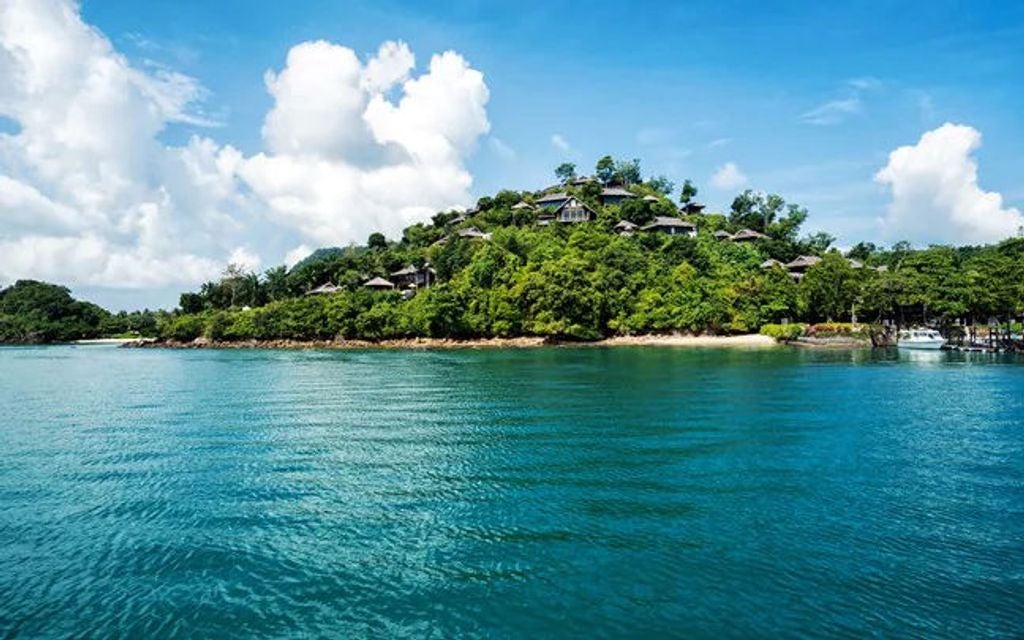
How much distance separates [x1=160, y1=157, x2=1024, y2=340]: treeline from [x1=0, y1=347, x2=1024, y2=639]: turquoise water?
2146 inches

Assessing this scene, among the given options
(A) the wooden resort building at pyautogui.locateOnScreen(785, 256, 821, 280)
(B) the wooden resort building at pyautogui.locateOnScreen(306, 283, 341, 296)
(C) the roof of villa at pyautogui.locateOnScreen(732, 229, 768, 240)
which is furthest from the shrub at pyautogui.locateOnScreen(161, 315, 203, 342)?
(A) the wooden resort building at pyautogui.locateOnScreen(785, 256, 821, 280)

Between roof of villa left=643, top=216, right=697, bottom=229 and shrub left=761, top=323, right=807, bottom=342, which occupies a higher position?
roof of villa left=643, top=216, right=697, bottom=229

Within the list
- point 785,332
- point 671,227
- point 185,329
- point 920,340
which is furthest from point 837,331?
point 185,329

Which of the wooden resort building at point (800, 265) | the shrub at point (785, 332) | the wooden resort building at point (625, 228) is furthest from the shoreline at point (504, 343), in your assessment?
the wooden resort building at point (625, 228)

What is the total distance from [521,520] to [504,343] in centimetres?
7237

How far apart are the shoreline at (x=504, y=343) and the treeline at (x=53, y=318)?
50.0 m

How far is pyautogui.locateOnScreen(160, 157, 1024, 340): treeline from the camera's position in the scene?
81.6 metres

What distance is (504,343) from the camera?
283 feet

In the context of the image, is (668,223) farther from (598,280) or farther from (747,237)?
(598,280)

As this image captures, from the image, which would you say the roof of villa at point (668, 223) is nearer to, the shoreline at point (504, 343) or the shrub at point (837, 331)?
the shoreline at point (504, 343)

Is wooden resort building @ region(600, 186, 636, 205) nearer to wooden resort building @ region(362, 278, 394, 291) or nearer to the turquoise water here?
wooden resort building @ region(362, 278, 394, 291)

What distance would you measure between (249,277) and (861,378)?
109m

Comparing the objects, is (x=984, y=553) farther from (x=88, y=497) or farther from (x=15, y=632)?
(x=88, y=497)

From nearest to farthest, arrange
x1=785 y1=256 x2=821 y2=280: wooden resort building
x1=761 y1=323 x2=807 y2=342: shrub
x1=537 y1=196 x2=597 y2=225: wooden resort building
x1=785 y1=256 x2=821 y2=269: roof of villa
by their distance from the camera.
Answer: x1=761 y1=323 x2=807 y2=342: shrub
x1=785 y1=256 x2=821 y2=280: wooden resort building
x1=785 y1=256 x2=821 y2=269: roof of villa
x1=537 y1=196 x2=597 y2=225: wooden resort building
